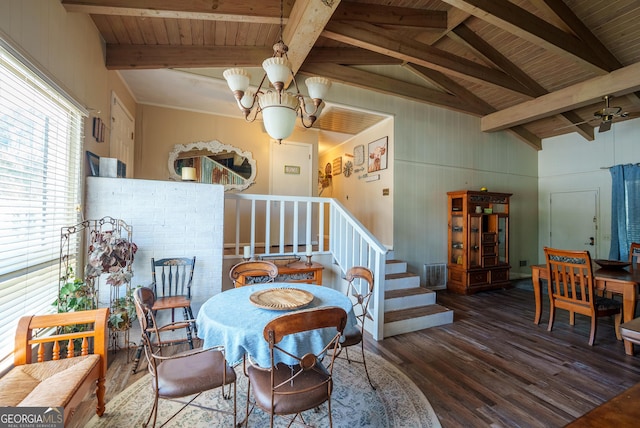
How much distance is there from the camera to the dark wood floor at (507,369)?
1.99 meters

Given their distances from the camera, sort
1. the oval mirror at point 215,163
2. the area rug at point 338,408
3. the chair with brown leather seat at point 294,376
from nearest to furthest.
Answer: the chair with brown leather seat at point 294,376 < the area rug at point 338,408 < the oval mirror at point 215,163

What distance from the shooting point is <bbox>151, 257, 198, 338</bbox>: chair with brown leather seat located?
281cm

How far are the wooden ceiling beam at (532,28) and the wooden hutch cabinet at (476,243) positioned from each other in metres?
2.31

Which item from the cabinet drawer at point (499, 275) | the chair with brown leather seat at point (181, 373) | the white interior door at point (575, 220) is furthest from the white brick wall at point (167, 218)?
the white interior door at point (575, 220)

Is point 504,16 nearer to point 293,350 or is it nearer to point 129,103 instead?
point 293,350

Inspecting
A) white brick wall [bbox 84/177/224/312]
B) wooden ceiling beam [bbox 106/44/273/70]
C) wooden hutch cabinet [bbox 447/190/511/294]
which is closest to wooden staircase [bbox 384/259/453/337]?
wooden hutch cabinet [bbox 447/190/511/294]

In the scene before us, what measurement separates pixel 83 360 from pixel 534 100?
694 cm

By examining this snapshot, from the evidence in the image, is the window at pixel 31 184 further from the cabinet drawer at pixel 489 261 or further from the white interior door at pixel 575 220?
the white interior door at pixel 575 220

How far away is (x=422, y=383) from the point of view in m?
2.33

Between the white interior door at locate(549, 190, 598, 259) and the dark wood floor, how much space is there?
3119 mm

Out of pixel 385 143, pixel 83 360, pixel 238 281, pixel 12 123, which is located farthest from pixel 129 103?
pixel 385 143

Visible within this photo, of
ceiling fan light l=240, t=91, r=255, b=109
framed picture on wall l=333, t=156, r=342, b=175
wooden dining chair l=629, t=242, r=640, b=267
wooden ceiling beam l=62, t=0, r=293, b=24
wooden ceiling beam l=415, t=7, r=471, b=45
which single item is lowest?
wooden dining chair l=629, t=242, r=640, b=267

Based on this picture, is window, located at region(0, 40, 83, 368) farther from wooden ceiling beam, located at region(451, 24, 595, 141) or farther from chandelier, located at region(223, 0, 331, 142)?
wooden ceiling beam, located at region(451, 24, 595, 141)

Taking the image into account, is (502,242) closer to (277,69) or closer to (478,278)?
(478,278)
